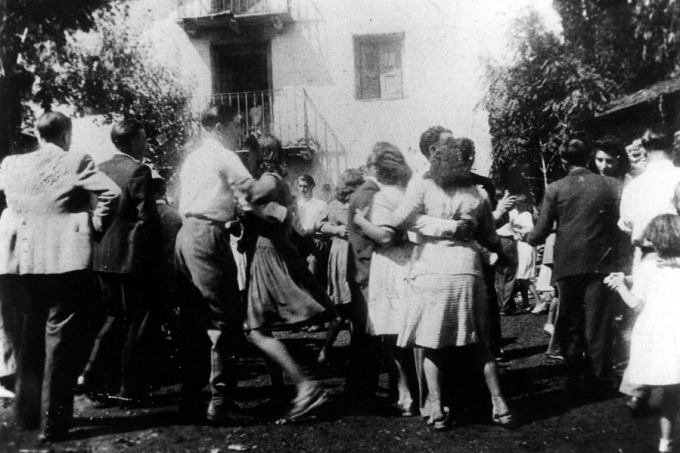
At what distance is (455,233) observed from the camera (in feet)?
12.0

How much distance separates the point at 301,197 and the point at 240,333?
16.0 ft

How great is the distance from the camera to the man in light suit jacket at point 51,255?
3496mm

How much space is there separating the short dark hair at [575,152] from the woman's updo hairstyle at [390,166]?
1.17 meters

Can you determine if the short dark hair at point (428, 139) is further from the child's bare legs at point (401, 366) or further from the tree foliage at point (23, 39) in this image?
the tree foliage at point (23, 39)

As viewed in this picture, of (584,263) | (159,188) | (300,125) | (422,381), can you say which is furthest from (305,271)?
(300,125)

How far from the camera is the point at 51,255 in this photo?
138 inches

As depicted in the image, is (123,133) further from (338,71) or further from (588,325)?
(338,71)

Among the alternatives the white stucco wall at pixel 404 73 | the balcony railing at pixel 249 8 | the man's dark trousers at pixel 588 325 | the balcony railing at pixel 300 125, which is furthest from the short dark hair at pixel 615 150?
the balcony railing at pixel 249 8

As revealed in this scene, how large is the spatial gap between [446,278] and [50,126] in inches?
95.9

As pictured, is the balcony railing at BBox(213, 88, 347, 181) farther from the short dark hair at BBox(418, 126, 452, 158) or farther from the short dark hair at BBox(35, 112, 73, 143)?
the short dark hair at BBox(35, 112, 73, 143)

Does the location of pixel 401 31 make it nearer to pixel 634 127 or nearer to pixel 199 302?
pixel 634 127

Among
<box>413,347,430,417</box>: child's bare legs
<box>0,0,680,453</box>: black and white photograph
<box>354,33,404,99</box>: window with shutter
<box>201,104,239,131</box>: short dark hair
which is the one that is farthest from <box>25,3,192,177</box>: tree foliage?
<box>354,33,404,99</box>: window with shutter

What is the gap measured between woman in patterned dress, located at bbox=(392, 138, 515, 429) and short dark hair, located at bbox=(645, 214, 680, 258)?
874 millimetres

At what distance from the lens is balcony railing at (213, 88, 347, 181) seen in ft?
32.9
